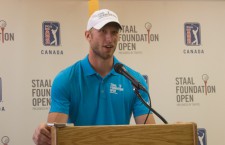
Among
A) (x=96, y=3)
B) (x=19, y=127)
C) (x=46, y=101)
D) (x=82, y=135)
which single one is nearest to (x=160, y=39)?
Answer: (x=96, y=3)

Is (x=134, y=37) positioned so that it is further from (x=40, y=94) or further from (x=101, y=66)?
(x=101, y=66)

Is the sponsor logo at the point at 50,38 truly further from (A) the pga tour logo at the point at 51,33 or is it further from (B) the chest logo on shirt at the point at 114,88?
(B) the chest logo on shirt at the point at 114,88

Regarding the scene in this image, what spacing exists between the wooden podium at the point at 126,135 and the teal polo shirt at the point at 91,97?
708 mm

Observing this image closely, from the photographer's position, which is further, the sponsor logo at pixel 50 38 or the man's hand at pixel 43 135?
the sponsor logo at pixel 50 38

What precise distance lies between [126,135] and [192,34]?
2603 millimetres

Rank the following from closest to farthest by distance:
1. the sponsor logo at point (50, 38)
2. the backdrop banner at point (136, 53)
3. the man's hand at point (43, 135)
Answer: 1. the man's hand at point (43, 135)
2. the backdrop banner at point (136, 53)
3. the sponsor logo at point (50, 38)

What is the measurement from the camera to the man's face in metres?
2.26

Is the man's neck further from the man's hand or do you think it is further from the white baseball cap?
the man's hand

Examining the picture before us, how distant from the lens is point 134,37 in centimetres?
382

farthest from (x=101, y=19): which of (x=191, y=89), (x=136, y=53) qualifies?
(x=191, y=89)

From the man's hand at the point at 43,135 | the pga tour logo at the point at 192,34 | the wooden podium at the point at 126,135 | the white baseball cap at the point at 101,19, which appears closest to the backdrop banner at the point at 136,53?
the pga tour logo at the point at 192,34

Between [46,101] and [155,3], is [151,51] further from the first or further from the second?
[46,101]

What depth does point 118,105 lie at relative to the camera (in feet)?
7.57

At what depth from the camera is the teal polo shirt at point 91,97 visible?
224 cm
